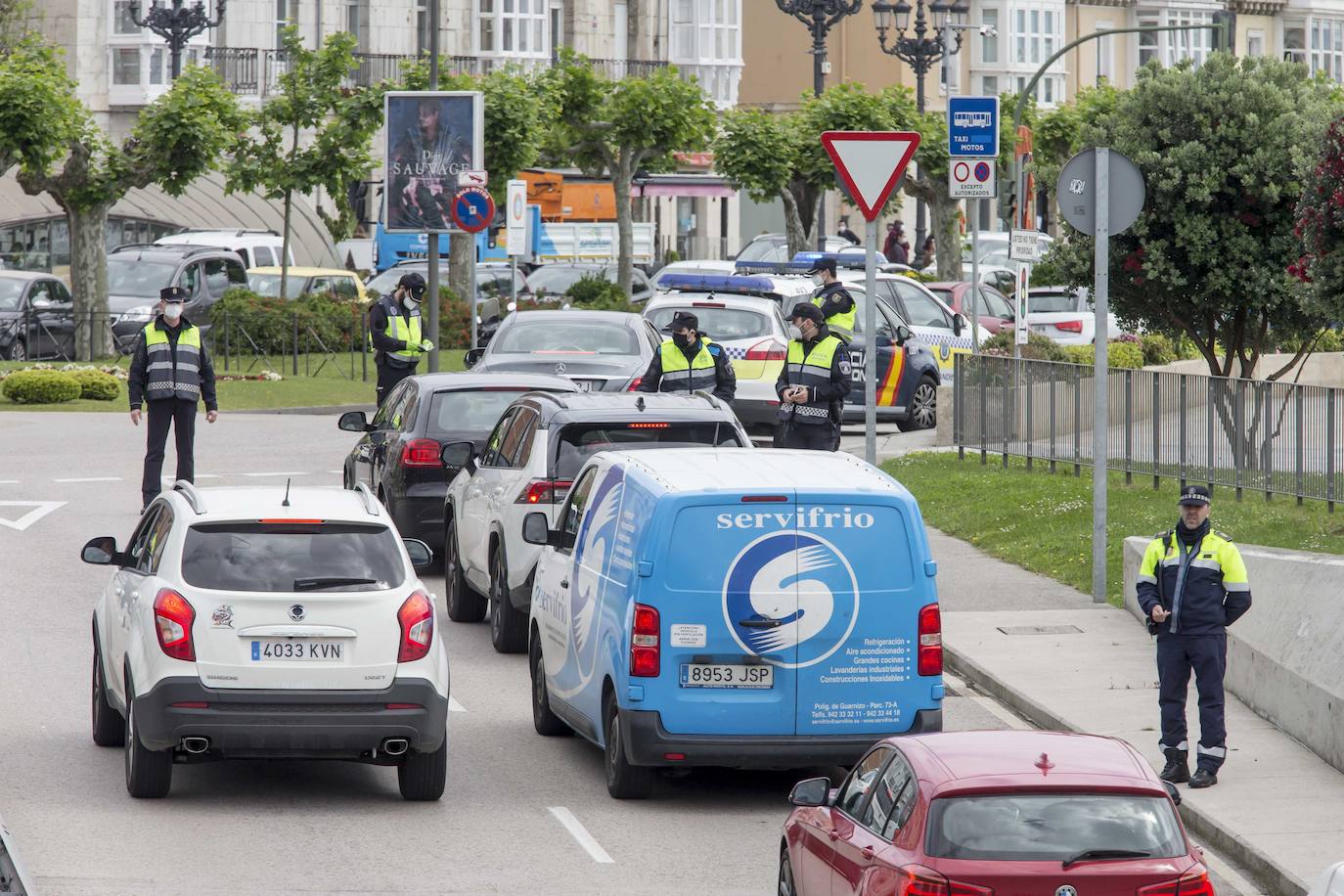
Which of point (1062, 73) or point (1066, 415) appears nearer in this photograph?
point (1066, 415)

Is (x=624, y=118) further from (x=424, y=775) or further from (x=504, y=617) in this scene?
(x=424, y=775)

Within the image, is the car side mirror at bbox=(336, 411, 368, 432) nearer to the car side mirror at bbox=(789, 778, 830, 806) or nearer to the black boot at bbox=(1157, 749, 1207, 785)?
the black boot at bbox=(1157, 749, 1207, 785)

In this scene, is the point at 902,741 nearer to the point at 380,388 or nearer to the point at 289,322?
the point at 380,388

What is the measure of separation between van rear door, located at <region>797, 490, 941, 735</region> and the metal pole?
4710 millimetres

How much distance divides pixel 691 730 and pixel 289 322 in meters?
29.1

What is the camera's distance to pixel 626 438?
47.1 ft

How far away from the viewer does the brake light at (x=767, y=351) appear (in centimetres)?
2625

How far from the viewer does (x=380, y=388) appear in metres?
25.1

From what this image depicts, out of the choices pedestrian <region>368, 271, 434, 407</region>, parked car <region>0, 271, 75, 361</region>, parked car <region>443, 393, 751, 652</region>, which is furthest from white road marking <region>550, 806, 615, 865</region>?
parked car <region>0, 271, 75, 361</region>

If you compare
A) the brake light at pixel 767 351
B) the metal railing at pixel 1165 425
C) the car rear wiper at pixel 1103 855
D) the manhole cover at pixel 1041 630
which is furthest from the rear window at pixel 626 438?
the brake light at pixel 767 351

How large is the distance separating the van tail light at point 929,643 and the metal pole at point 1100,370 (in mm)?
4623

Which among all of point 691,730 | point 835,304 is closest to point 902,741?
point 691,730

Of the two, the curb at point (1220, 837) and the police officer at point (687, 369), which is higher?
the police officer at point (687, 369)

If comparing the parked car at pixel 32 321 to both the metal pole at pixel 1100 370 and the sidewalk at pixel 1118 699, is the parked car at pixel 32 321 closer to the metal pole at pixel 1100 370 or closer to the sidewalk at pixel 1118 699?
the sidewalk at pixel 1118 699
